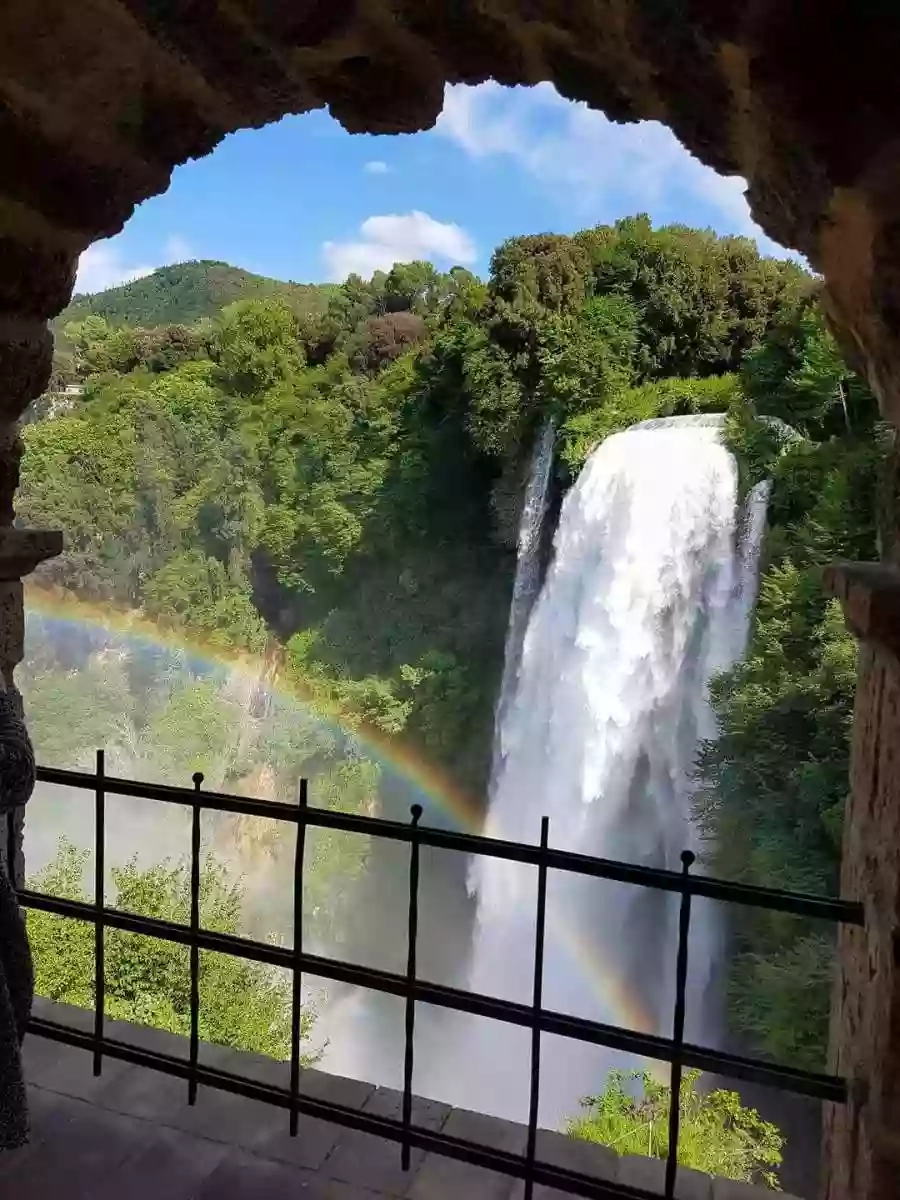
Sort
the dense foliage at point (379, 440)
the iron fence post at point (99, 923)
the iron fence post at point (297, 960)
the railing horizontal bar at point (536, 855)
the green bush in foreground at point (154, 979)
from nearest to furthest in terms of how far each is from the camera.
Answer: the railing horizontal bar at point (536, 855) → the iron fence post at point (297, 960) → the iron fence post at point (99, 923) → the green bush in foreground at point (154, 979) → the dense foliage at point (379, 440)

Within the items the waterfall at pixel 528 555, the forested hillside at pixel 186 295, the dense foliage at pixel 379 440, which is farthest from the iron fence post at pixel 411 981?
the forested hillside at pixel 186 295

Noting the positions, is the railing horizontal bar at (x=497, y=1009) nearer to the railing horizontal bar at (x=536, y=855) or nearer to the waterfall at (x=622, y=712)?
the railing horizontal bar at (x=536, y=855)

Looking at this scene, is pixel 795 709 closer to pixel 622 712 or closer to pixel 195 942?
pixel 622 712

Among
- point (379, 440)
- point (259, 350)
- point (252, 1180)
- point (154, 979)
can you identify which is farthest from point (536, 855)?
point (259, 350)

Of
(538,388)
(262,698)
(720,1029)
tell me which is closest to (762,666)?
(720,1029)

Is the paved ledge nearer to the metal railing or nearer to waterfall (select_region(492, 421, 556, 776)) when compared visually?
the metal railing

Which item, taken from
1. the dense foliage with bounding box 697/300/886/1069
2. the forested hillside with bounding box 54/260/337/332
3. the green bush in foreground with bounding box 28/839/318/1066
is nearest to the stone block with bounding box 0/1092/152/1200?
the dense foliage with bounding box 697/300/886/1069
